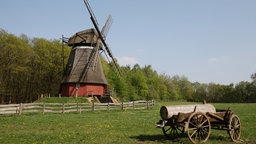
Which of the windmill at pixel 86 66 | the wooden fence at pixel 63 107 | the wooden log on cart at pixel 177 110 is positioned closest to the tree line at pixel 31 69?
the windmill at pixel 86 66

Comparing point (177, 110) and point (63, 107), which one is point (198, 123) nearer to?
point (177, 110)

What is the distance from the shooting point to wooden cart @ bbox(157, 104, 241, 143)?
A: 1028 cm

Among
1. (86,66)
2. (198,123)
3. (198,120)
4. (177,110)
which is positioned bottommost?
(198,123)

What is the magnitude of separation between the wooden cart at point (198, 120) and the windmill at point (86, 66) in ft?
87.6

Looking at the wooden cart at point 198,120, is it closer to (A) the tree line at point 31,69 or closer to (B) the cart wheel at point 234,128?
(B) the cart wheel at point 234,128

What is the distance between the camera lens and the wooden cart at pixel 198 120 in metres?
10.3

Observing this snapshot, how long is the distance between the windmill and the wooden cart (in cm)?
2670

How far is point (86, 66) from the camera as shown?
1453 inches

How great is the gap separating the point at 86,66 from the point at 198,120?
28247 millimetres

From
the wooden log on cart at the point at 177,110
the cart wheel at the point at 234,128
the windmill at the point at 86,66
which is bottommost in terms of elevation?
the cart wheel at the point at 234,128

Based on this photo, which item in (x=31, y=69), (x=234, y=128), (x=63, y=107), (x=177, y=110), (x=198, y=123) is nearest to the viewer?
(x=198, y=123)

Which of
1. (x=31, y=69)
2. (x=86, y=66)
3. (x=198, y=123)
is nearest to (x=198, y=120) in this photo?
(x=198, y=123)

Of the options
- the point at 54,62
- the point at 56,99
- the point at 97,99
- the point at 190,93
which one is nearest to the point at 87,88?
the point at 97,99

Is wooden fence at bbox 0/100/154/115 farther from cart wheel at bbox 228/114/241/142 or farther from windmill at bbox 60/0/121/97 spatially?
cart wheel at bbox 228/114/241/142
